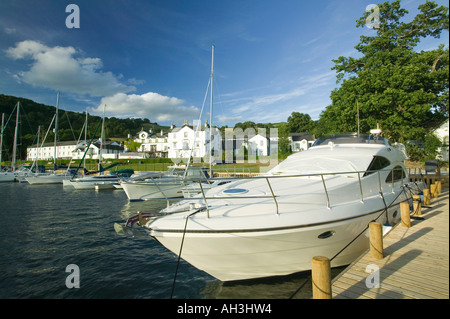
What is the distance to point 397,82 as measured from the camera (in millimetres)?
19859

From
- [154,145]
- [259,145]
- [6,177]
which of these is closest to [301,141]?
[259,145]

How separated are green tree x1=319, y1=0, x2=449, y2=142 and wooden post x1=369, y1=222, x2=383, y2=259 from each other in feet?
65.2

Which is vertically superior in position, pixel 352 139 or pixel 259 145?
pixel 259 145

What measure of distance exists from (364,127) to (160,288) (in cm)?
2305

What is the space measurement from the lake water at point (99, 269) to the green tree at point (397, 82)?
21164mm

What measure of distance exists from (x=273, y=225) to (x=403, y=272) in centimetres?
232

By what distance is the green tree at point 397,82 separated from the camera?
19688 mm

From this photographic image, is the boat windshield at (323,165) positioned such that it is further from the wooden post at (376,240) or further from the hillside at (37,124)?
the hillside at (37,124)

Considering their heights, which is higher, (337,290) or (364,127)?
(364,127)

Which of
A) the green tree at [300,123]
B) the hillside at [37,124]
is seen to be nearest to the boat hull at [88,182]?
the hillside at [37,124]

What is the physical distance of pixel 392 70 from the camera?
2042 cm

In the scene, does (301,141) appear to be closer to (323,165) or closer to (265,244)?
(323,165)
